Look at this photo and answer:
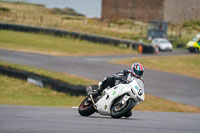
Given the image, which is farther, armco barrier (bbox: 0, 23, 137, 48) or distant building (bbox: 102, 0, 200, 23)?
distant building (bbox: 102, 0, 200, 23)

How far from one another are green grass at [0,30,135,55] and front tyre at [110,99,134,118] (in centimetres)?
2528

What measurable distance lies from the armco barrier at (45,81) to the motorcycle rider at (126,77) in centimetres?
682

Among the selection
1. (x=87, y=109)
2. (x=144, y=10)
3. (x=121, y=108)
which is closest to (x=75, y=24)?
(x=144, y=10)

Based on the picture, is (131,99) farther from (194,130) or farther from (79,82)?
(79,82)

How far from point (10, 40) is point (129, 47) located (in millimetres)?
9920

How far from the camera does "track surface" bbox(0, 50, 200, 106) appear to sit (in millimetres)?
20031

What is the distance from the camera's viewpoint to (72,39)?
41.5 meters

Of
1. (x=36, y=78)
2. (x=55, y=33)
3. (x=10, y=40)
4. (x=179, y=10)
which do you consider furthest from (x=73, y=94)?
(x=179, y=10)

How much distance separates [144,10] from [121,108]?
59.3m

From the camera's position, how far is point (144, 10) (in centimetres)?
6781

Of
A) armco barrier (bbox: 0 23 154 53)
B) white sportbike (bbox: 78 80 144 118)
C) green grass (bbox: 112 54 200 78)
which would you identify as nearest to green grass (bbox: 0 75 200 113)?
white sportbike (bbox: 78 80 144 118)

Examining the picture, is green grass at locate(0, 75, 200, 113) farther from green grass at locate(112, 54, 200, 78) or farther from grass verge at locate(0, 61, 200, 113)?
green grass at locate(112, 54, 200, 78)

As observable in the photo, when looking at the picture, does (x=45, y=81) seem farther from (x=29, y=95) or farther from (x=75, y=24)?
(x=75, y=24)

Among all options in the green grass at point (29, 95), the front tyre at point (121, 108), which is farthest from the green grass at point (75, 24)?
the front tyre at point (121, 108)
